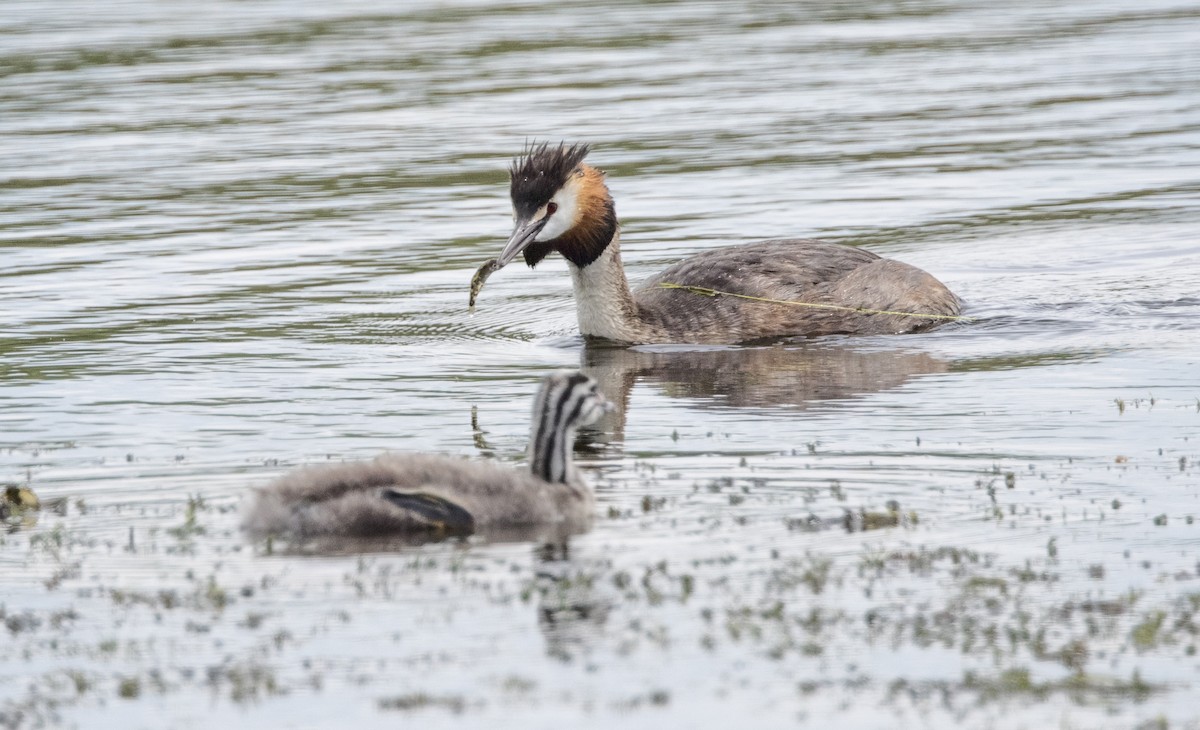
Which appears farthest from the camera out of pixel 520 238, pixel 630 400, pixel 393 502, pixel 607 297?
pixel 607 297

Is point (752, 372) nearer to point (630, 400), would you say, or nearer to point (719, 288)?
point (630, 400)

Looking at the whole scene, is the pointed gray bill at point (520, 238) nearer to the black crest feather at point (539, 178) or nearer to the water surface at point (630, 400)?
the black crest feather at point (539, 178)

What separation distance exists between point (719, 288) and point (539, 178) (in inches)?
71.7

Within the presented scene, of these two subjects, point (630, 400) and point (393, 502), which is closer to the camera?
point (393, 502)

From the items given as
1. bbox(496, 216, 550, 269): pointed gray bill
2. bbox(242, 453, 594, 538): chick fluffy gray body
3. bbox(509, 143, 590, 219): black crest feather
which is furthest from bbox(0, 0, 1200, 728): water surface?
bbox(509, 143, 590, 219): black crest feather

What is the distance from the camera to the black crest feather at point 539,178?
15586mm

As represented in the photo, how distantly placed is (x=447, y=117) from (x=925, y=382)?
16970 mm

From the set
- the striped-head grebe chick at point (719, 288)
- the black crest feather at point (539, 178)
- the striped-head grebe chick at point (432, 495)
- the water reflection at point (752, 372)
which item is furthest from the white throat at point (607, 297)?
the striped-head grebe chick at point (432, 495)

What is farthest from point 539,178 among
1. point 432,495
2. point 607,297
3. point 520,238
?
point 432,495

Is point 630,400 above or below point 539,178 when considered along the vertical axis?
below

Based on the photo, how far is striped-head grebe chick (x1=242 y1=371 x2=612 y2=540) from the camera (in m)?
9.45

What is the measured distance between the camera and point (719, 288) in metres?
16.1

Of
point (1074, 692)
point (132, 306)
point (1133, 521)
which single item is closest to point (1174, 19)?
point (132, 306)

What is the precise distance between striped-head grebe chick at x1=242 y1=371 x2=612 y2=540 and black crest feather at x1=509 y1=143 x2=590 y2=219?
5865 mm
